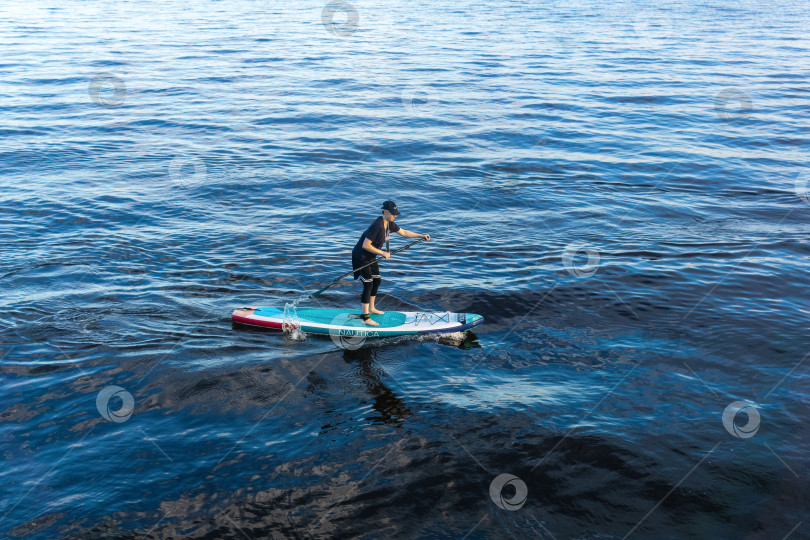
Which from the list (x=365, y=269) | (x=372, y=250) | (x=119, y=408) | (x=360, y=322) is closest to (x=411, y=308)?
(x=360, y=322)

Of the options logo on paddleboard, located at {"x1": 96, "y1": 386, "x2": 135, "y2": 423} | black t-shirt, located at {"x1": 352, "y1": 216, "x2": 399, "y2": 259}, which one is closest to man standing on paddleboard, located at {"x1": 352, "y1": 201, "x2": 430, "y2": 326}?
black t-shirt, located at {"x1": 352, "y1": 216, "x2": 399, "y2": 259}

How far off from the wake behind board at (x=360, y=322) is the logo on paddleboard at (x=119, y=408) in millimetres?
2933

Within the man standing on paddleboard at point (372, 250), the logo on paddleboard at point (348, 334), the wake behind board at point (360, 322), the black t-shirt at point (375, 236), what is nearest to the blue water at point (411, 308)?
the logo on paddleboard at point (348, 334)

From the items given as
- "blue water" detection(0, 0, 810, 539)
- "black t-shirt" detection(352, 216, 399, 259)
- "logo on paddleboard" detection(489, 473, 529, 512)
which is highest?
"black t-shirt" detection(352, 216, 399, 259)

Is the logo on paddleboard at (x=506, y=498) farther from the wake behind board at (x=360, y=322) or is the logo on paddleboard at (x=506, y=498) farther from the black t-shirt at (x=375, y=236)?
the black t-shirt at (x=375, y=236)

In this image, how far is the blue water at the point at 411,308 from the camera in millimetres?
9023

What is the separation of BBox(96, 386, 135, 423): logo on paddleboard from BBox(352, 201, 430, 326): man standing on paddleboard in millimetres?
4855

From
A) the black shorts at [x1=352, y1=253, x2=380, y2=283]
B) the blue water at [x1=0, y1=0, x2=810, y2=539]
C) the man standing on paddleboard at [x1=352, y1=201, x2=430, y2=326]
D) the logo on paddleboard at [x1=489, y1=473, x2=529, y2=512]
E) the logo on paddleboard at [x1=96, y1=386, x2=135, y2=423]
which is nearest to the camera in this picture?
the logo on paddleboard at [x1=489, y1=473, x2=529, y2=512]

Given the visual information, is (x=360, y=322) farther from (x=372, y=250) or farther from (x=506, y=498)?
(x=506, y=498)

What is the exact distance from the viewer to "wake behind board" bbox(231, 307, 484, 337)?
13133 mm

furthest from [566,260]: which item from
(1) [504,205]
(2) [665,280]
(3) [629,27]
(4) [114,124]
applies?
(3) [629,27]

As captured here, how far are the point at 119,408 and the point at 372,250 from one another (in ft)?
18.3

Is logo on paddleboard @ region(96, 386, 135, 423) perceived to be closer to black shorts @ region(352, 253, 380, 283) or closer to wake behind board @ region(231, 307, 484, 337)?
wake behind board @ region(231, 307, 484, 337)

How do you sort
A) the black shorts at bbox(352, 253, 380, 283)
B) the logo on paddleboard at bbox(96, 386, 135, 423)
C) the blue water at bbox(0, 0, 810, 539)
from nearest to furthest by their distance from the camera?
the blue water at bbox(0, 0, 810, 539) < the logo on paddleboard at bbox(96, 386, 135, 423) < the black shorts at bbox(352, 253, 380, 283)
